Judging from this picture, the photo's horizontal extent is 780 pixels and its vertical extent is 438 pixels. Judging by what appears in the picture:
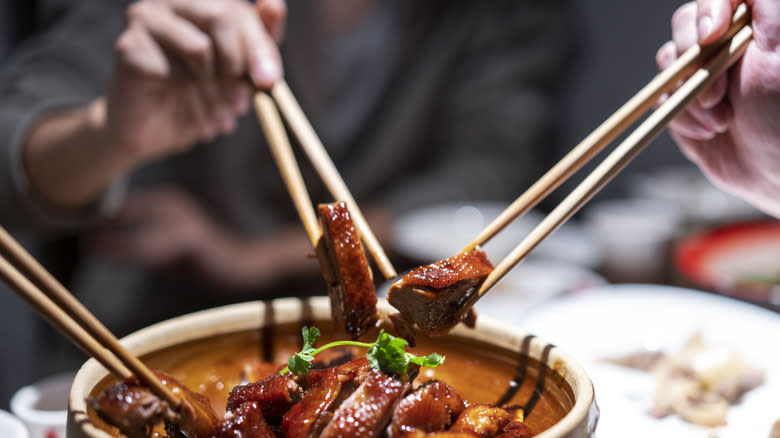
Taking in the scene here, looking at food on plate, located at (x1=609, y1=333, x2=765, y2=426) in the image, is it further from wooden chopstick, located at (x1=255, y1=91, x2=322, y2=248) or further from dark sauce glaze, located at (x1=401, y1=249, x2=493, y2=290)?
wooden chopstick, located at (x1=255, y1=91, x2=322, y2=248)

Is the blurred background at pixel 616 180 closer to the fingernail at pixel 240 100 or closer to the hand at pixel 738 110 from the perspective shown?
the hand at pixel 738 110

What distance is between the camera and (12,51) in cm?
328

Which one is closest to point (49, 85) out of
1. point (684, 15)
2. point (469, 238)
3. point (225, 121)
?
point (225, 121)

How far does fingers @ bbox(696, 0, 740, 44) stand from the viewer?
3.65ft

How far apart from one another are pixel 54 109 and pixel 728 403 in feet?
7.76

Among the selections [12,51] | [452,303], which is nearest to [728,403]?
[452,303]

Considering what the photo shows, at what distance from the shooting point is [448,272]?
926mm

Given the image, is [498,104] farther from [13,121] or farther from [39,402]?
[39,402]

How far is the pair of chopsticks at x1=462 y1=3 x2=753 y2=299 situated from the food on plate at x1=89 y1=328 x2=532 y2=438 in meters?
0.18

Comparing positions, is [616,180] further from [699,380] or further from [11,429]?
[11,429]

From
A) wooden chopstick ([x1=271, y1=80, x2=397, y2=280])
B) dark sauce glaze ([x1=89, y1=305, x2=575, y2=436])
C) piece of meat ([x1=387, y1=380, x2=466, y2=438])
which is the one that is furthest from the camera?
wooden chopstick ([x1=271, y1=80, x2=397, y2=280])

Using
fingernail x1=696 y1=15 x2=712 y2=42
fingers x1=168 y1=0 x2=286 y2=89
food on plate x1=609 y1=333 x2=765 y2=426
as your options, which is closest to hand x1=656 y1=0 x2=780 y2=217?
fingernail x1=696 y1=15 x2=712 y2=42

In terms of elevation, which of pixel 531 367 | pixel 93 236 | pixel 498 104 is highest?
pixel 531 367

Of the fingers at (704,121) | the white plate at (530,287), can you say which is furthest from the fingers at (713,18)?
the white plate at (530,287)
